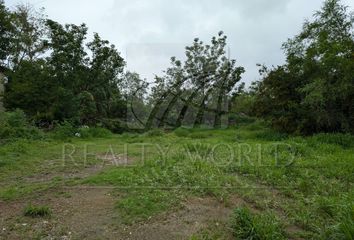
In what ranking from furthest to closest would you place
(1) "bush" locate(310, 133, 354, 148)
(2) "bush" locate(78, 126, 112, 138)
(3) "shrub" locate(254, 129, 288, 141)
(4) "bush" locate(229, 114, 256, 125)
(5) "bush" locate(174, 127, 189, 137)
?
(4) "bush" locate(229, 114, 256, 125)
(5) "bush" locate(174, 127, 189, 137)
(2) "bush" locate(78, 126, 112, 138)
(3) "shrub" locate(254, 129, 288, 141)
(1) "bush" locate(310, 133, 354, 148)

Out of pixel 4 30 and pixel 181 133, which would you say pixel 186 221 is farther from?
pixel 4 30

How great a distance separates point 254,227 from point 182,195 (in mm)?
1255

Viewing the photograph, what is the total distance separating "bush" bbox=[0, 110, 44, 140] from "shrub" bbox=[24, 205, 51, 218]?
635 centimetres

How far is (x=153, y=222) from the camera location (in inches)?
145

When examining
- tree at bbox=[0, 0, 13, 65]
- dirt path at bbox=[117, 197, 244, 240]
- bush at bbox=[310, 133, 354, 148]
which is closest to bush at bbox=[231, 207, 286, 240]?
dirt path at bbox=[117, 197, 244, 240]

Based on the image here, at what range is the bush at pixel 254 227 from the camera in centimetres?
330

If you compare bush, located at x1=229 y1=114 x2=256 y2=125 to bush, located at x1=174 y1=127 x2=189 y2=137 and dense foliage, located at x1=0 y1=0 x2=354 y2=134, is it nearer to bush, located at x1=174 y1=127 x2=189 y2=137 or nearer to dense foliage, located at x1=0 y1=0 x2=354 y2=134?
dense foliage, located at x1=0 y1=0 x2=354 y2=134

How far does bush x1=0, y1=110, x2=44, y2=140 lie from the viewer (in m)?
9.81

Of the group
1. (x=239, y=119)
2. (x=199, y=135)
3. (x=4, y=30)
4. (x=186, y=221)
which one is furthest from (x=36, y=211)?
(x=4, y=30)

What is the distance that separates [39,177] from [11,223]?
197 centimetres

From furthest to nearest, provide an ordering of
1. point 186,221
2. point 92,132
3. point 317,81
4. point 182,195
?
point 92,132 < point 317,81 < point 182,195 < point 186,221

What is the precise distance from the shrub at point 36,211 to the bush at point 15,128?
6.35 metres

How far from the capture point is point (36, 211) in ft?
12.6

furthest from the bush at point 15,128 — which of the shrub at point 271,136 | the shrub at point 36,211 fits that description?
the shrub at point 271,136
